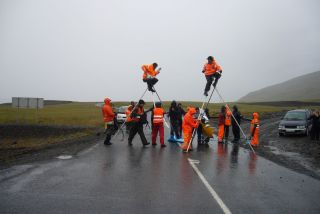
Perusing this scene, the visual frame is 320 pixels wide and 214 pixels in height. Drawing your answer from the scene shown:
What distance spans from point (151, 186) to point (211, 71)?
786cm

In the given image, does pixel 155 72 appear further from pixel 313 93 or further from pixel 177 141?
pixel 313 93

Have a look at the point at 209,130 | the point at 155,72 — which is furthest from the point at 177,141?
the point at 155,72

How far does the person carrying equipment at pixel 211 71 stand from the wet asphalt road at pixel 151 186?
13.0 ft

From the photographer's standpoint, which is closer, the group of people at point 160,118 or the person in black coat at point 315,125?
the group of people at point 160,118

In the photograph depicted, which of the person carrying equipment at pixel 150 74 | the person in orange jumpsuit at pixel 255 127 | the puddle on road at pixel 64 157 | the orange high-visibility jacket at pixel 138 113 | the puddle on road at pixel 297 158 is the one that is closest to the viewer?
the puddle on road at pixel 64 157

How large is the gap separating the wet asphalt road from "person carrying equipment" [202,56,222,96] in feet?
13.0

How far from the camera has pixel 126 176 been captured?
28.9ft

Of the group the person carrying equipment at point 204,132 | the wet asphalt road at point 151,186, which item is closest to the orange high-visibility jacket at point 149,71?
the person carrying equipment at point 204,132

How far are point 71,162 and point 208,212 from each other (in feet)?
19.6

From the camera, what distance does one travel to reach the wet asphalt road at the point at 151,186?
6297 millimetres

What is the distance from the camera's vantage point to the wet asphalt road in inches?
248

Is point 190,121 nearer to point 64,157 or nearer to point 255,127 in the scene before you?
point 255,127

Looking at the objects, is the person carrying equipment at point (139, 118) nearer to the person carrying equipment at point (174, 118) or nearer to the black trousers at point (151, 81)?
the black trousers at point (151, 81)

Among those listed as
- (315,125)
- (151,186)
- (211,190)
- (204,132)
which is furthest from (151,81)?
(315,125)
